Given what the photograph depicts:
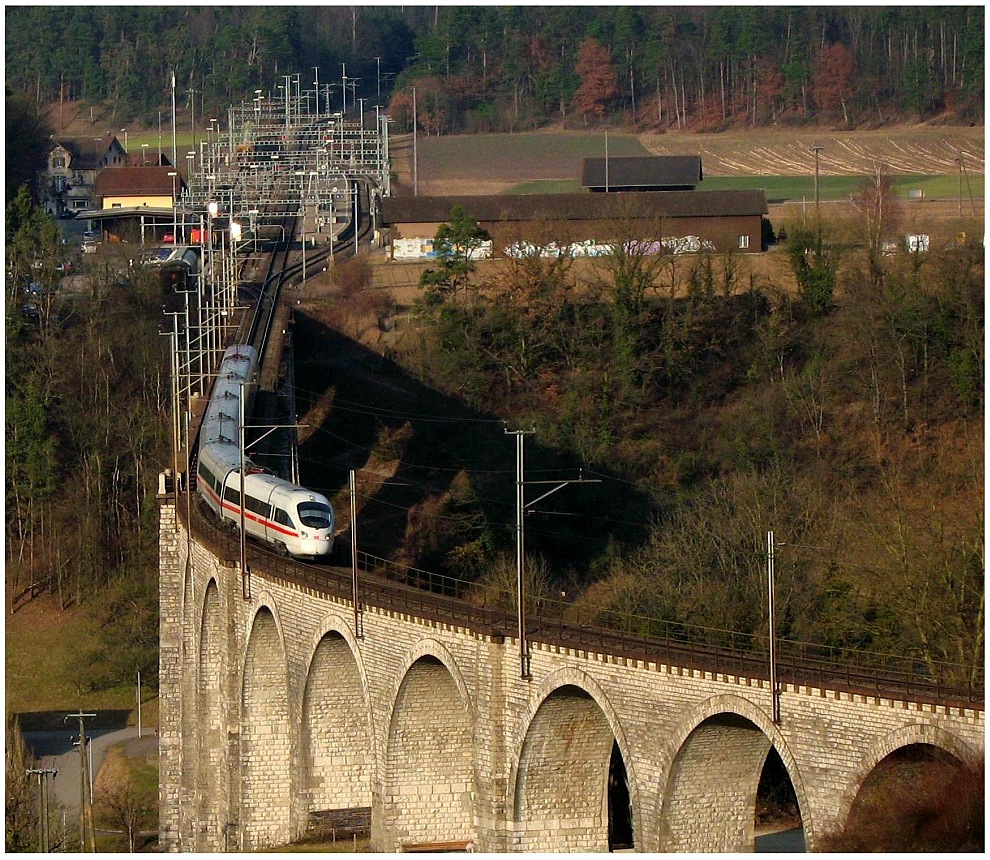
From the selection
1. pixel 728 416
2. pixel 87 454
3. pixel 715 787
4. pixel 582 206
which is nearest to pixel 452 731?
pixel 715 787

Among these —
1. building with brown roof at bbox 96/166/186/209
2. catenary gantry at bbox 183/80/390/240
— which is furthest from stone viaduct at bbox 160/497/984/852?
building with brown roof at bbox 96/166/186/209

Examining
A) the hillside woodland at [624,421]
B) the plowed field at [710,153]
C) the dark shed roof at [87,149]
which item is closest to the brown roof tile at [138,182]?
the dark shed roof at [87,149]

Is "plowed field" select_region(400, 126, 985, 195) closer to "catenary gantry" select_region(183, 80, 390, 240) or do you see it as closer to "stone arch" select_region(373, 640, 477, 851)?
"catenary gantry" select_region(183, 80, 390, 240)

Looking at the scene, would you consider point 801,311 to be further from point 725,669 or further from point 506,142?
point 506,142

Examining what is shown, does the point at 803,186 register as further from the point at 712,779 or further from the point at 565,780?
the point at 712,779

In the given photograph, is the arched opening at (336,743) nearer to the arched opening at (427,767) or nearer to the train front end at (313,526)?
the arched opening at (427,767)

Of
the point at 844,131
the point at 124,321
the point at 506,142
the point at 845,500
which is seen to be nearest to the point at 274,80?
the point at 506,142
